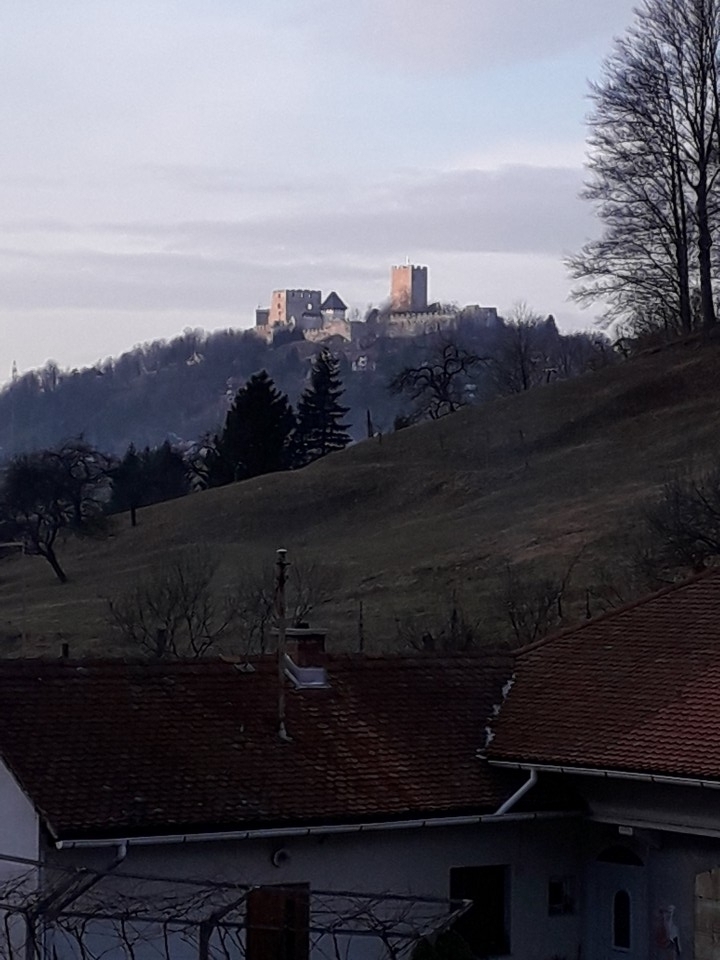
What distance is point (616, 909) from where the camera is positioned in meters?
16.5

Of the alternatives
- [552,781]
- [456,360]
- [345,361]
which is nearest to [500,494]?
[456,360]

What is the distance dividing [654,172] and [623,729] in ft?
177

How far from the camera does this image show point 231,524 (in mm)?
68562

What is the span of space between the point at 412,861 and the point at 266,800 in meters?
1.67

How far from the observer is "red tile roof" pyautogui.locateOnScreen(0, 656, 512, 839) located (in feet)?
48.5

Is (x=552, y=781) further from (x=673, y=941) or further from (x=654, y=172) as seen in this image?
(x=654, y=172)

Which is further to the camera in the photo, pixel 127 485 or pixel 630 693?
pixel 127 485

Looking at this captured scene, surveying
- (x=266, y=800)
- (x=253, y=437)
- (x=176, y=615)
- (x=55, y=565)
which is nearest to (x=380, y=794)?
(x=266, y=800)

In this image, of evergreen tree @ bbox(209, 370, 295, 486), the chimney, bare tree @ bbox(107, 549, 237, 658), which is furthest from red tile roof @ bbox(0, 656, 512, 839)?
evergreen tree @ bbox(209, 370, 295, 486)

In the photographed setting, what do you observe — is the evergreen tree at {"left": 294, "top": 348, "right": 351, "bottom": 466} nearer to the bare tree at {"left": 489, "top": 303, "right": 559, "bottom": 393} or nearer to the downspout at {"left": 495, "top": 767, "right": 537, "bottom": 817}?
the bare tree at {"left": 489, "top": 303, "right": 559, "bottom": 393}

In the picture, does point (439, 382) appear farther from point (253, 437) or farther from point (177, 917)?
point (177, 917)

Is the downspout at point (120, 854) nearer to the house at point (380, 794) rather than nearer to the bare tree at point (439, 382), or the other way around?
the house at point (380, 794)

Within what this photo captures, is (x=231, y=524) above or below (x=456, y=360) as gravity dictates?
below

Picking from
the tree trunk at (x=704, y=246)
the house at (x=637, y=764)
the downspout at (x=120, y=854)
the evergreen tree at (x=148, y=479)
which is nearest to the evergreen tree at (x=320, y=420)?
the evergreen tree at (x=148, y=479)
